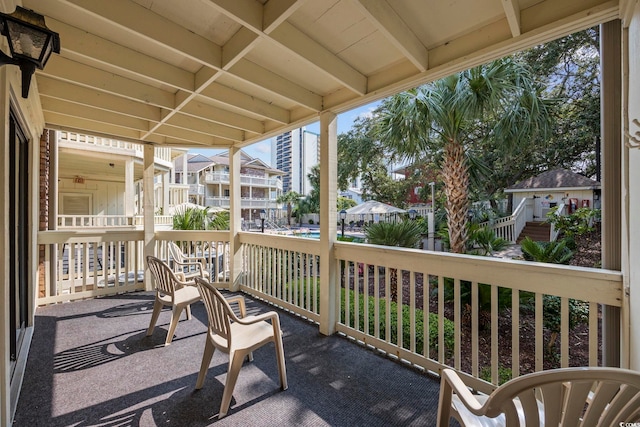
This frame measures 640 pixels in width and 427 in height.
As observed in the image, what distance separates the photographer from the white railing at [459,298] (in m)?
1.67

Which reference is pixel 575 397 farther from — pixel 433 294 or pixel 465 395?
pixel 433 294

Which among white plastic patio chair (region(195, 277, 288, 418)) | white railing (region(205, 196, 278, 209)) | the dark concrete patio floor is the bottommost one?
the dark concrete patio floor

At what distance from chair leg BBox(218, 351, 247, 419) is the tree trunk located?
3864mm

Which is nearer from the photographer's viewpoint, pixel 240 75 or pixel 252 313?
pixel 240 75

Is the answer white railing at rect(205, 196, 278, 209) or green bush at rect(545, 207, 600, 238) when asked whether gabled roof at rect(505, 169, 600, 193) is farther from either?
white railing at rect(205, 196, 278, 209)

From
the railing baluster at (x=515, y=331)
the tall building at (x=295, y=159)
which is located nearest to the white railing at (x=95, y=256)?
the railing baluster at (x=515, y=331)

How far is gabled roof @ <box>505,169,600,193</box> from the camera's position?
5.31m

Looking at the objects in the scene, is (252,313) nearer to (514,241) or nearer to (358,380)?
(358,380)

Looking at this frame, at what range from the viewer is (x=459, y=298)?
6.92 feet

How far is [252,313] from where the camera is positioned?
3570 millimetres

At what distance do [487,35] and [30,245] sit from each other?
191 inches

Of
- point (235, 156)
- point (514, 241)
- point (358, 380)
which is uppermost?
point (235, 156)

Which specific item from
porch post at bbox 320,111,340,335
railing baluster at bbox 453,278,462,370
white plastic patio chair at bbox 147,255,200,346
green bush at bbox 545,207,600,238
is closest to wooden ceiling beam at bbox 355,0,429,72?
porch post at bbox 320,111,340,335

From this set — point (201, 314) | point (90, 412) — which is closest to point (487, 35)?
point (90, 412)
